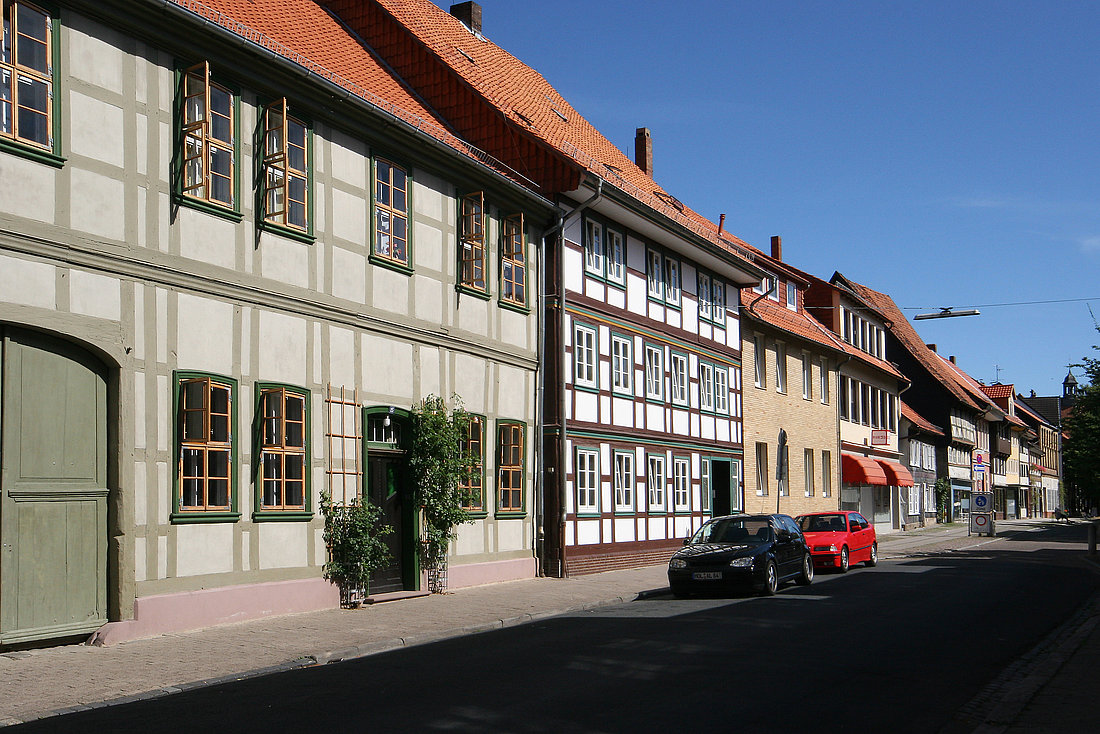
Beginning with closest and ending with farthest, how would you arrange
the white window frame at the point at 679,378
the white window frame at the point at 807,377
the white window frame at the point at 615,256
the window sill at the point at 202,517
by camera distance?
the window sill at the point at 202,517 → the white window frame at the point at 615,256 → the white window frame at the point at 679,378 → the white window frame at the point at 807,377

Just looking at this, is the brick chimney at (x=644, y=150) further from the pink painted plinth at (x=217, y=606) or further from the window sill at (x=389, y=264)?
the pink painted plinth at (x=217, y=606)

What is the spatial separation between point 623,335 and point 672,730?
1975 centimetres

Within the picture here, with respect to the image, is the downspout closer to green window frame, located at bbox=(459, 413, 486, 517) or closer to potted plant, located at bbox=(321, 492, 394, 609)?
green window frame, located at bbox=(459, 413, 486, 517)

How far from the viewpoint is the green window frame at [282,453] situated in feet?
51.8

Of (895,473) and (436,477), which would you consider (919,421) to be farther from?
(436,477)

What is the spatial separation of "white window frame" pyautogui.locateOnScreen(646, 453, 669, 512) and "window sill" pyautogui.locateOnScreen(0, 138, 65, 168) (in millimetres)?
18484

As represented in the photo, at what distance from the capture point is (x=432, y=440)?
19.5 metres

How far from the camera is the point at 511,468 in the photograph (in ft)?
75.4

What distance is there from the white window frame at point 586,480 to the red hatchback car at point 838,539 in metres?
4.93

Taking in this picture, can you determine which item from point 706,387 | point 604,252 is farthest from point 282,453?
point 706,387

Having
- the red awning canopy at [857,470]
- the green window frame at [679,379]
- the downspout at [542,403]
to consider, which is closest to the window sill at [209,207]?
the downspout at [542,403]

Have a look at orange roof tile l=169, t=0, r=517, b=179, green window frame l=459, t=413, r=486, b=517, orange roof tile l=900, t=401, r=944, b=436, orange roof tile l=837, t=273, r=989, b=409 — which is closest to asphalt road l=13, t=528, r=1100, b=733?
green window frame l=459, t=413, r=486, b=517

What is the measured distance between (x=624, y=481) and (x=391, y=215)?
35.5ft

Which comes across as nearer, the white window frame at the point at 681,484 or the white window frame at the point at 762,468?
the white window frame at the point at 681,484
